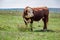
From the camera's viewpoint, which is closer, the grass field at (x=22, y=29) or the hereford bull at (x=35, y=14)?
the grass field at (x=22, y=29)

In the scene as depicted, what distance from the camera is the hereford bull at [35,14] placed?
241 cm

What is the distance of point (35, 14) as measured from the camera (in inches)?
98.1

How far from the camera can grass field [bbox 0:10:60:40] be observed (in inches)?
90.7

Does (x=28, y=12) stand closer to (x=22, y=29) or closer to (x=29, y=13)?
(x=29, y=13)

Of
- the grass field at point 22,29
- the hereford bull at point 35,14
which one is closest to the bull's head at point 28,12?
the hereford bull at point 35,14

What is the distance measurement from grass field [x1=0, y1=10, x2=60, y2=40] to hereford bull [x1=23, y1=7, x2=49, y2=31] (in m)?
0.06

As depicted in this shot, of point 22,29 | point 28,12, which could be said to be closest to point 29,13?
point 28,12

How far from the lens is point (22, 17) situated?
7.98 ft

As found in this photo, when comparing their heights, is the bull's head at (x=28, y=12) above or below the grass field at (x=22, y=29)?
above

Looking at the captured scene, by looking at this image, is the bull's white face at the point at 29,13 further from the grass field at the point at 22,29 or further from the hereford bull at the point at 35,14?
the grass field at the point at 22,29

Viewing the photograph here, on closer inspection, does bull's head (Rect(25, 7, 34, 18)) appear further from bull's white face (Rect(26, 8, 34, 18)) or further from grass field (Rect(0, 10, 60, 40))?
grass field (Rect(0, 10, 60, 40))

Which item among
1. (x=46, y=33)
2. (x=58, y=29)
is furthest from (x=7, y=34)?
(x=58, y=29)

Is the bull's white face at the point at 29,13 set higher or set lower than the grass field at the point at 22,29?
higher

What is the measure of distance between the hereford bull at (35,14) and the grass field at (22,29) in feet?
0.19
